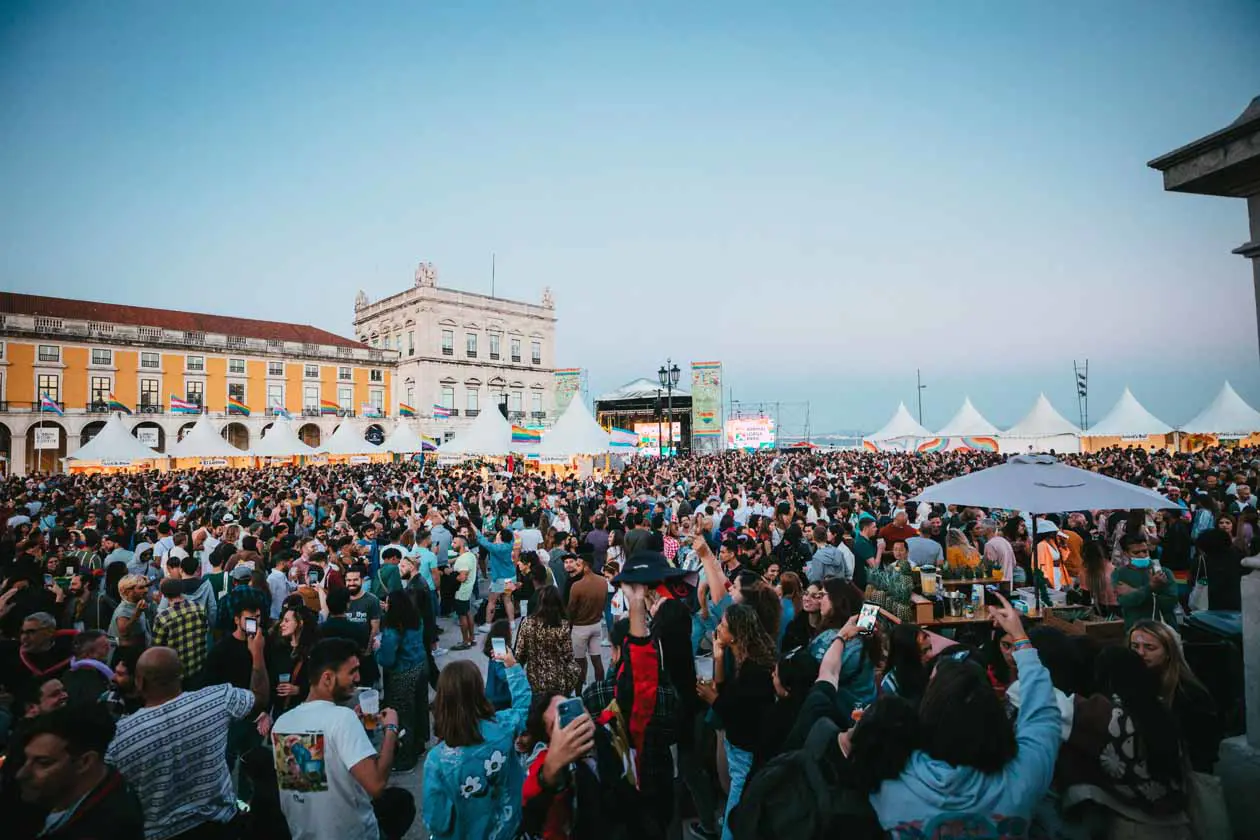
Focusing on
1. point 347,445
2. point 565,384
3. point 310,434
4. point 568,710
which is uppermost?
point 565,384

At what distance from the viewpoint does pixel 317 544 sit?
7340 millimetres

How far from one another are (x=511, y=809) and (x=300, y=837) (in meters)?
0.87

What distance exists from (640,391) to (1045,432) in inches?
1087

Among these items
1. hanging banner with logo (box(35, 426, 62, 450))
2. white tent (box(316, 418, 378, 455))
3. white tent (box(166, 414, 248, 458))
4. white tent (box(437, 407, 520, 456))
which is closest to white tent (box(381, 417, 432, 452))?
white tent (box(316, 418, 378, 455))

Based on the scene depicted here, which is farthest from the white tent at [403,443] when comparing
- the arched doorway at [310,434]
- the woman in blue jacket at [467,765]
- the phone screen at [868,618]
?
the phone screen at [868,618]

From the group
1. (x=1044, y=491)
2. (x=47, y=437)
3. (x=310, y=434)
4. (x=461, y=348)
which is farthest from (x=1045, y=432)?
(x=310, y=434)

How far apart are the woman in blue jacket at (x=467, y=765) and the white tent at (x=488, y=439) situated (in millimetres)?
18933

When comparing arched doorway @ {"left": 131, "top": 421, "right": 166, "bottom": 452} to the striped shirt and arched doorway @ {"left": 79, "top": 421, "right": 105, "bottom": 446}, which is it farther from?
the striped shirt

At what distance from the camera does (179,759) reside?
2.74 meters

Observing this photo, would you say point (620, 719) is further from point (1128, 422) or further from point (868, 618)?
point (1128, 422)

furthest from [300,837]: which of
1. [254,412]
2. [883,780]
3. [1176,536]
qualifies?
[254,412]

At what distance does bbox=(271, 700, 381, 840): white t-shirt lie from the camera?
8.61ft

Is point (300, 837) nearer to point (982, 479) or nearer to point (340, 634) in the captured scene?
point (340, 634)

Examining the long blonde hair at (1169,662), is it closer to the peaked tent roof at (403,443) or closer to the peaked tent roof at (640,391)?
the peaked tent roof at (403,443)
